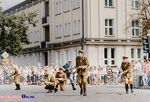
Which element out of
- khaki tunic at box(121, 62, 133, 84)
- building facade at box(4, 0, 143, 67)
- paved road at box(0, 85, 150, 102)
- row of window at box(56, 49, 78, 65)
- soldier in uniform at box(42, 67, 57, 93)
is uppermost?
building facade at box(4, 0, 143, 67)

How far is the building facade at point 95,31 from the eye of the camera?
5059 centimetres

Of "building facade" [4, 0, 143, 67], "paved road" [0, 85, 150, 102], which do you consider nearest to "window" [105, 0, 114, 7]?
"building facade" [4, 0, 143, 67]

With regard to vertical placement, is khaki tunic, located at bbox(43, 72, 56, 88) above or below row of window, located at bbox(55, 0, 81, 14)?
below

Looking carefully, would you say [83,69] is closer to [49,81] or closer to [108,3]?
[49,81]

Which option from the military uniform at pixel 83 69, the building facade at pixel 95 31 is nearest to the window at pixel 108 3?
the building facade at pixel 95 31

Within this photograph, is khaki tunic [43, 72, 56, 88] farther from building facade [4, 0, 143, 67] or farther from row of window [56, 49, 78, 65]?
row of window [56, 49, 78, 65]

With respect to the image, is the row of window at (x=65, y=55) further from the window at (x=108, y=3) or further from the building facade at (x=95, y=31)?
the window at (x=108, y=3)

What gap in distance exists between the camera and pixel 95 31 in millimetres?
50781

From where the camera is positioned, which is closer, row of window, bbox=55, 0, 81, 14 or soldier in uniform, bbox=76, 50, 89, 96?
soldier in uniform, bbox=76, 50, 89, 96

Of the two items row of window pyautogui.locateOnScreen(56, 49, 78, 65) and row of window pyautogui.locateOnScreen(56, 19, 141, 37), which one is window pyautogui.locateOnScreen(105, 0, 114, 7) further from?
row of window pyautogui.locateOnScreen(56, 49, 78, 65)

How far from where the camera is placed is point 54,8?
60062 mm

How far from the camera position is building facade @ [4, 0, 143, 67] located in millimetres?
50594

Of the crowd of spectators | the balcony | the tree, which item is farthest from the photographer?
the balcony

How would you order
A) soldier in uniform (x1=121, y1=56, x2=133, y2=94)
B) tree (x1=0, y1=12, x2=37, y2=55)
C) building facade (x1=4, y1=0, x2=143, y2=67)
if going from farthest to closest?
1. tree (x1=0, y1=12, x2=37, y2=55)
2. building facade (x1=4, y1=0, x2=143, y2=67)
3. soldier in uniform (x1=121, y1=56, x2=133, y2=94)
